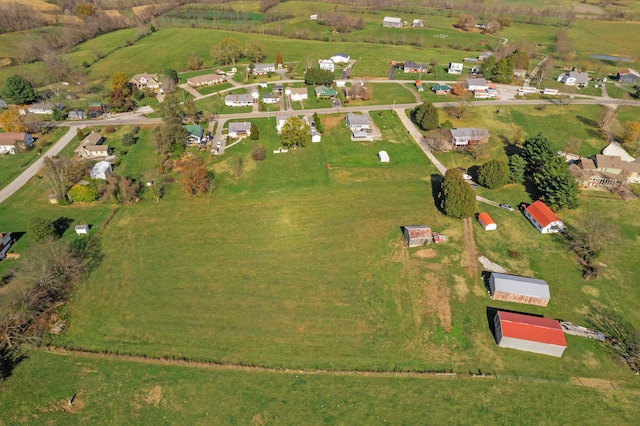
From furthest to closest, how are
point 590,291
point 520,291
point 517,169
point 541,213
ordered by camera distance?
point 517,169 → point 541,213 → point 590,291 → point 520,291

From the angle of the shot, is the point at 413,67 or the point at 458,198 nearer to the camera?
the point at 458,198

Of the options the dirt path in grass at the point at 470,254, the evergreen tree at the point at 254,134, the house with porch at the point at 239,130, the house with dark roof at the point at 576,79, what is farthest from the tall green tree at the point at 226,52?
the house with dark roof at the point at 576,79

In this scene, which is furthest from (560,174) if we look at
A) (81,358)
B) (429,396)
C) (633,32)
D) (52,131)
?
(633,32)

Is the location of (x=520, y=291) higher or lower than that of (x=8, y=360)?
higher

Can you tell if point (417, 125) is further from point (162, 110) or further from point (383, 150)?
point (162, 110)

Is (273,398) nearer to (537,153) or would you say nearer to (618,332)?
(618,332)

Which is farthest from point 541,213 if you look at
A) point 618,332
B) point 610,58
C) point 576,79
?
point 610,58
